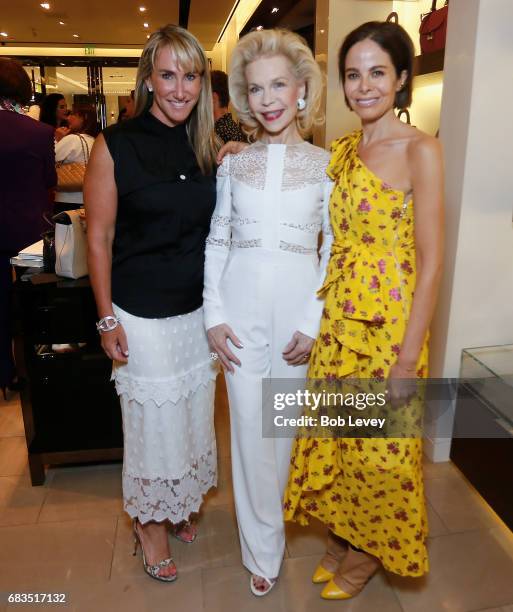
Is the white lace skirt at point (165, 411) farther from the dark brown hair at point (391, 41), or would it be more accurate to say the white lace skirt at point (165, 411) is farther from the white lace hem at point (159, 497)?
the dark brown hair at point (391, 41)

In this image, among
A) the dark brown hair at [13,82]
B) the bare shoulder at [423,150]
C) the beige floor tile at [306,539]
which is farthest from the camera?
the dark brown hair at [13,82]

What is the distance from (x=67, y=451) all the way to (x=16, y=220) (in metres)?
1.39

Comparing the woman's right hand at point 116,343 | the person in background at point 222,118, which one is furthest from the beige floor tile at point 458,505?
the person in background at point 222,118

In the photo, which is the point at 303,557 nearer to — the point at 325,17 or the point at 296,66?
the point at 296,66

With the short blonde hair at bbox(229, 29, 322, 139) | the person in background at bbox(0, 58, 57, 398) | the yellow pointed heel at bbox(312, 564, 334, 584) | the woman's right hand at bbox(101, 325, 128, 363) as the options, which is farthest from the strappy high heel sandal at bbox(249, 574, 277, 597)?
the person in background at bbox(0, 58, 57, 398)

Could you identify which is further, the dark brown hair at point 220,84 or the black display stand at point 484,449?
the dark brown hair at point 220,84

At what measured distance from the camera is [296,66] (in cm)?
156

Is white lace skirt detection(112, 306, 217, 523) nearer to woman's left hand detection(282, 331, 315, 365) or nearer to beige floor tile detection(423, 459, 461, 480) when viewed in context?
woman's left hand detection(282, 331, 315, 365)

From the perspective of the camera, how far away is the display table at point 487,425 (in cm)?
219

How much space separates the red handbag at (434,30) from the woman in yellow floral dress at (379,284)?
1423 mm

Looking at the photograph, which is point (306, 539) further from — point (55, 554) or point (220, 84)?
point (220, 84)

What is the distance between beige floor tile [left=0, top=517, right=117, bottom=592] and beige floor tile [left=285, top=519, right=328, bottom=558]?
685 millimetres

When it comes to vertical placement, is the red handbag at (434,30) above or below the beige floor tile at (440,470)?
above

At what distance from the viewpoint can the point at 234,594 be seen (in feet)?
6.13
